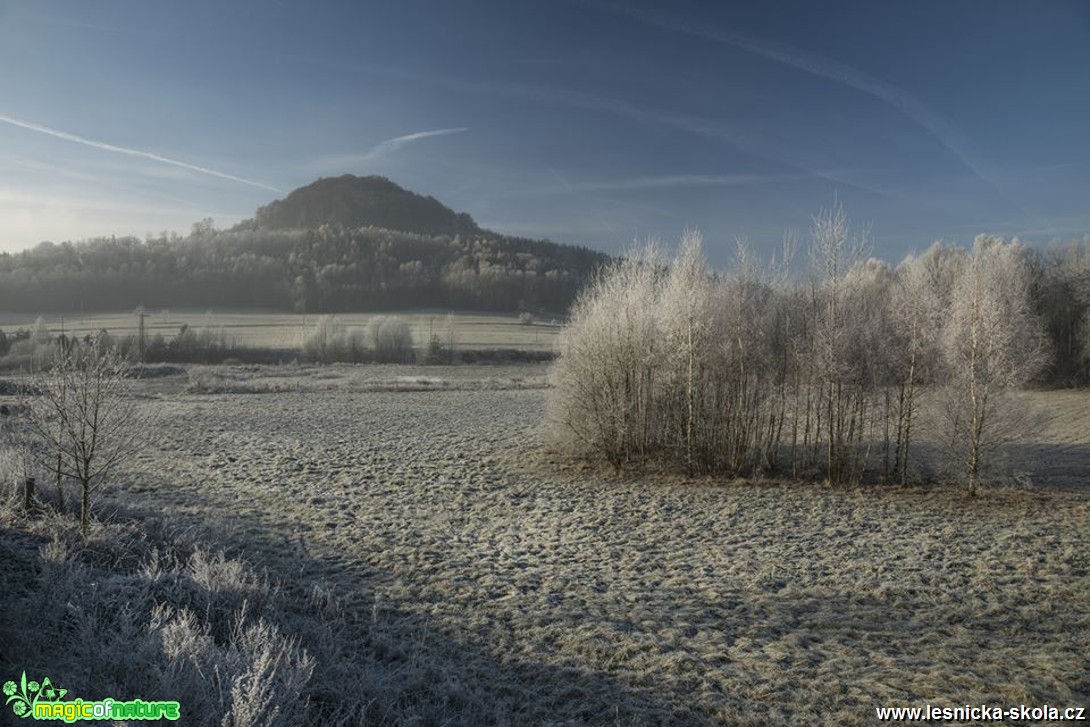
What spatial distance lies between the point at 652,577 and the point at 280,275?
386 feet

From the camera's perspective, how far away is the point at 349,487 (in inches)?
628

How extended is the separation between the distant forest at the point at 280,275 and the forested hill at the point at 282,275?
0.62 ft

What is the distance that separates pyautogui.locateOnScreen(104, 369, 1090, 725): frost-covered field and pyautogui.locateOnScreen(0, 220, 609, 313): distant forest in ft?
312

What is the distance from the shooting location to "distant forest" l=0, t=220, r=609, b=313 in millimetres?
100562

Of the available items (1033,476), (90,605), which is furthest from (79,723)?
(1033,476)

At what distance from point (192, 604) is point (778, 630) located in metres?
A: 7.53

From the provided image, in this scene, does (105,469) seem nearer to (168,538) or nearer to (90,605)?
(168,538)

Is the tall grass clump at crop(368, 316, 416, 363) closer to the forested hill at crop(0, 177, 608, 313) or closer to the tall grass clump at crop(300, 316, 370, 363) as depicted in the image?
the tall grass clump at crop(300, 316, 370, 363)

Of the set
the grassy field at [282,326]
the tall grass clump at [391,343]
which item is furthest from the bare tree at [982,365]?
the tall grass clump at [391,343]

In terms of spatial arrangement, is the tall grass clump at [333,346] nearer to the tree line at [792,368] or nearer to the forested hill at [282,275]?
the forested hill at [282,275]

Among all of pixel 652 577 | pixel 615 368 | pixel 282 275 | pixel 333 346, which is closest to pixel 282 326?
pixel 333 346

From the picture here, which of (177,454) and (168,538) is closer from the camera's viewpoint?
(168,538)

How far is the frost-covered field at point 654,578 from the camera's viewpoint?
21.9 feet

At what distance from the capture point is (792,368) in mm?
18500
